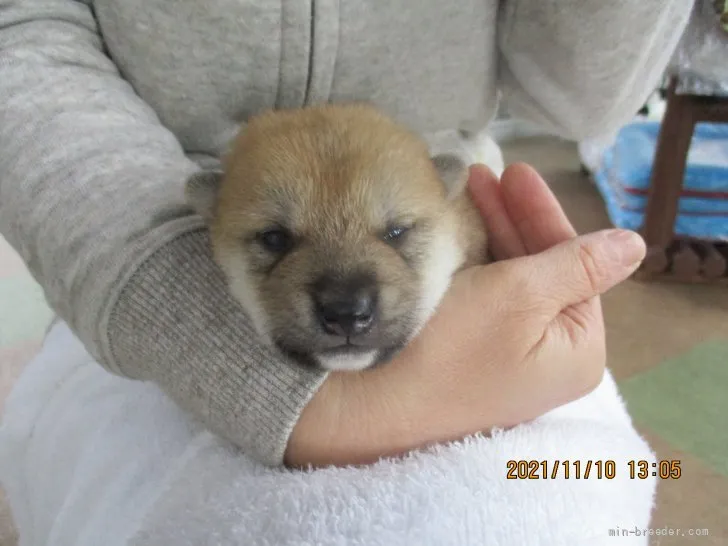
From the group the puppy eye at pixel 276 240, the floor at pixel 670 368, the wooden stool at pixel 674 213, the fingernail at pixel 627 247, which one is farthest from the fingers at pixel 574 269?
the wooden stool at pixel 674 213

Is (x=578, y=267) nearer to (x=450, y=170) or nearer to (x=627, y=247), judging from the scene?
(x=627, y=247)

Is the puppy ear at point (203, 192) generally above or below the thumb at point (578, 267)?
above

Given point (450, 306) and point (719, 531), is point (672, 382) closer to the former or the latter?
point (719, 531)

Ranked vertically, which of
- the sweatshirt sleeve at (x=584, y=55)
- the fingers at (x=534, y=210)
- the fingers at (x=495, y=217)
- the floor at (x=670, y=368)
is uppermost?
the sweatshirt sleeve at (x=584, y=55)

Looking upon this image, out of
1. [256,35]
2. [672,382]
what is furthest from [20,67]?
[672,382]

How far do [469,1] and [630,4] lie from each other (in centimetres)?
22

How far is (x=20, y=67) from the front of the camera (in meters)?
0.79

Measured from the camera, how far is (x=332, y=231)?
73cm

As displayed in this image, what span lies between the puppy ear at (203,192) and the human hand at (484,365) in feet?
0.81

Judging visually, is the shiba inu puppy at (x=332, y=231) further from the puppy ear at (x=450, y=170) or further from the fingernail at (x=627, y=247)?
the fingernail at (x=627, y=247)

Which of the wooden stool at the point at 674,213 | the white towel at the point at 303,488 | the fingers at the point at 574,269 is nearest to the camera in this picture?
the white towel at the point at 303,488

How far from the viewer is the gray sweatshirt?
0.65 m

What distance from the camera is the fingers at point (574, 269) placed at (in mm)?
743
